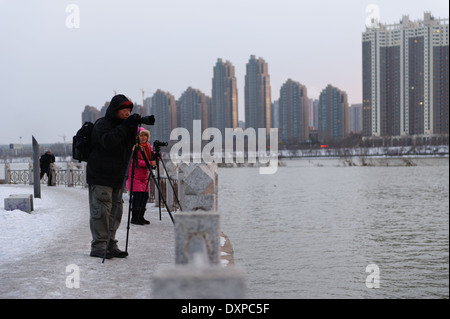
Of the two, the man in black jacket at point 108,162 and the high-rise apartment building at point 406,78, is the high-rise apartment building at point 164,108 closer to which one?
the high-rise apartment building at point 406,78

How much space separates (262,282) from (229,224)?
10.1m

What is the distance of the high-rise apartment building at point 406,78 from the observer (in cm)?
16150

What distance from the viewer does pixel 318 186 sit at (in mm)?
47625

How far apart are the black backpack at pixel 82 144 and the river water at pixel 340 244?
279 inches

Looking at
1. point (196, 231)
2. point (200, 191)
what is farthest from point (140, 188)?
point (196, 231)

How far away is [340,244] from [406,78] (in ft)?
530

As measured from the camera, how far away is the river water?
1405cm

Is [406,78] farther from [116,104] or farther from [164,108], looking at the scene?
[116,104]

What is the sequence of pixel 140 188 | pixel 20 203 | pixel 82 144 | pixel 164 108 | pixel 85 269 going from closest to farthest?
pixel 85 269, pixel 82 144, pixel 140 188, pixel 20 203, pixel 164 108

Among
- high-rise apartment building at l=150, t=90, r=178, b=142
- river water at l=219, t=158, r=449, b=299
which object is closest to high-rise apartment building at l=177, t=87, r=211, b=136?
high-rise apartment building at l=150, t=90, r=178, b=142

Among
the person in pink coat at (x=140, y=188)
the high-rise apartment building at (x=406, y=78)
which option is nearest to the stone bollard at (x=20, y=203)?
the person in pink coat at (x=140, y=188)

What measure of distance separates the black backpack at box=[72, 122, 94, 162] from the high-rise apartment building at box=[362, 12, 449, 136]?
166392 millimetres

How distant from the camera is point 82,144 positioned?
19.9ft
